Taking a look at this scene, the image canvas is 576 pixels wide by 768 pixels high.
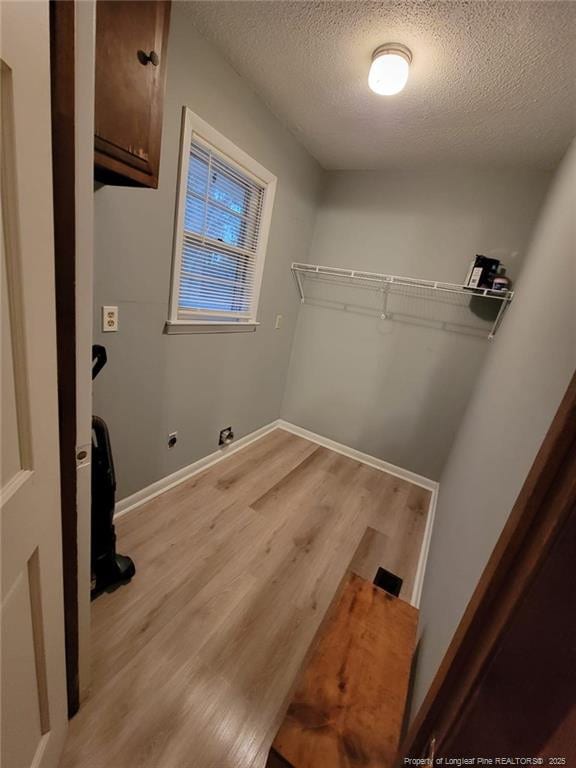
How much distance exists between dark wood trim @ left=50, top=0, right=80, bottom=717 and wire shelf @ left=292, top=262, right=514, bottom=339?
2258mm

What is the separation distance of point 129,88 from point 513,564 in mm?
1547

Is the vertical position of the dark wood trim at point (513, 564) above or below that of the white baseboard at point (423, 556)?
above

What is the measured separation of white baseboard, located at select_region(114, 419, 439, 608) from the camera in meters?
1.84

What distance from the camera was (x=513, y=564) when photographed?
40cm

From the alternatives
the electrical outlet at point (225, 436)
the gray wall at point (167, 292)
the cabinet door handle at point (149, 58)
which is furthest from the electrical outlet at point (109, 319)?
the electrical outlet at point (225, 436)

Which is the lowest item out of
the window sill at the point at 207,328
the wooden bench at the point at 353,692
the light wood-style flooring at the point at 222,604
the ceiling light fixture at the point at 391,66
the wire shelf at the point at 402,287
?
the light wood-style flooring at the point at 222,604

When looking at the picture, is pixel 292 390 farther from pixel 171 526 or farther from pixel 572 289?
pixel 572 289

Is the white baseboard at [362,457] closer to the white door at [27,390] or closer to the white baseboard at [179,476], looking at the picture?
the white baseboard at [179,476]

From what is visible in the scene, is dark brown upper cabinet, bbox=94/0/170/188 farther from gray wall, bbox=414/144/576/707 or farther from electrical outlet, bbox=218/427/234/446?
electrical outlet, bbox=218/427/234/446

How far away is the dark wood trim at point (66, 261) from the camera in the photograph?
564mm

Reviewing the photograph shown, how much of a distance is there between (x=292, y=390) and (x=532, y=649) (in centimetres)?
289

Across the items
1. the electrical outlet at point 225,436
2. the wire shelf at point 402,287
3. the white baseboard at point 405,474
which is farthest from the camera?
the electrical outlet at point 225,436

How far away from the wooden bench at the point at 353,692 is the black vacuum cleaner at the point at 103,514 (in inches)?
37.7

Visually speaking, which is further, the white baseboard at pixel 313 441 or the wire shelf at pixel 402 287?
the wire shelf at pixel 402 287
